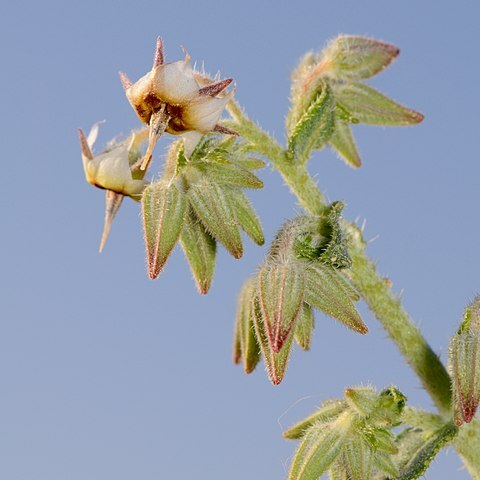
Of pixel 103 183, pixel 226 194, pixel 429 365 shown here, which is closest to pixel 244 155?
pixel 226 194

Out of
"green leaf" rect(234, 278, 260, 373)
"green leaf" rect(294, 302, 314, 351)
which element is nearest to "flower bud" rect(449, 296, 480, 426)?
"green leaf" rect(294, 302, 314, 351)

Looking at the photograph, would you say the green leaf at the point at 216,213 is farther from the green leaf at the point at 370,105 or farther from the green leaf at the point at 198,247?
the green leaf at the point at 370,105

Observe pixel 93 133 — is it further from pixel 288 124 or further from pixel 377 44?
pixel 377 44

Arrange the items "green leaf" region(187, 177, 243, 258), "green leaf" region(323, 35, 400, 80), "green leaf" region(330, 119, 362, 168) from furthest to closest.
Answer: "green leaf" region(330, 119, 362, 168)
"green leaf" region(323, 35, 400, 80)
"green leaf" region(187, 177, 243, 258)

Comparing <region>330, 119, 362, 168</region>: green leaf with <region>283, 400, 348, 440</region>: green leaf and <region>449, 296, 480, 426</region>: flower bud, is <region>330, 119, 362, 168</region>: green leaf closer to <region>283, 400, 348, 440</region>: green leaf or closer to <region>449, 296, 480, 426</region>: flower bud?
<region>449, 296, 480, 426</region>: flower bud

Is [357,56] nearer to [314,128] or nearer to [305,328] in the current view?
[314,128]

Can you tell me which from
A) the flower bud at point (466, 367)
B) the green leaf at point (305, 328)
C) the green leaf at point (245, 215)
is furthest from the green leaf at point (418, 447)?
the green leaf at point (245, 215)
